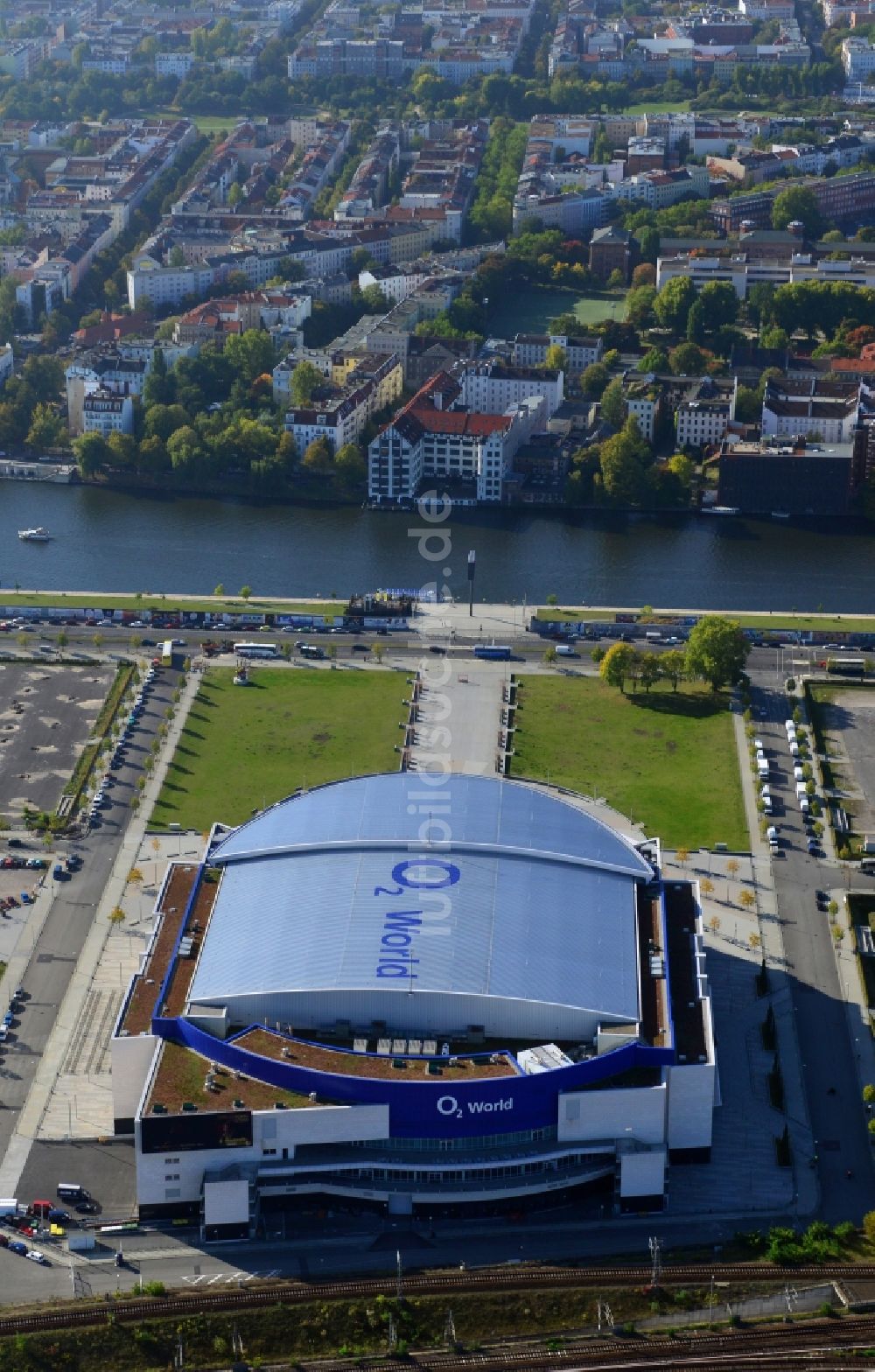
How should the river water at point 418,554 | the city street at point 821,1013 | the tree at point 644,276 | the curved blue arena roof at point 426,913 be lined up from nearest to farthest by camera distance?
1. the city street at point 821,1013
2. the curved blue arena roof at point 426,913
3. the river water at point 418,554
4. the tree at point 644,276

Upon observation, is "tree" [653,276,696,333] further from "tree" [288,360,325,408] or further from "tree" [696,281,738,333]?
"tree" [288,360,325,408]

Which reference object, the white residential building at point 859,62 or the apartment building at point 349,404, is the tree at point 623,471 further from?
the white residential building at point 859,62


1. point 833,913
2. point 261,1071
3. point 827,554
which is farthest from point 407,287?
point 261,1071

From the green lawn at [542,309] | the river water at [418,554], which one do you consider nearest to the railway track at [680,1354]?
the river water at [418,554]

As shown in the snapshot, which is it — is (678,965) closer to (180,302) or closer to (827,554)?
(827,554)

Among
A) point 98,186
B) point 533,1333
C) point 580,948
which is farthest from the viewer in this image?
point 98,186

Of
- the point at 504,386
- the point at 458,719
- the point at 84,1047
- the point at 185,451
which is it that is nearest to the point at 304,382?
the point at 185,451

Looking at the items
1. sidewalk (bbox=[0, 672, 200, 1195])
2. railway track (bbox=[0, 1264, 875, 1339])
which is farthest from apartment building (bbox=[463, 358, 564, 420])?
railway track (bbox=[0, 1264, 875, 1339])
